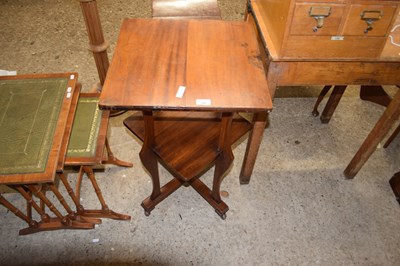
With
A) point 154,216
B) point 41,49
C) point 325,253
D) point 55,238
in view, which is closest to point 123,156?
point 154,216

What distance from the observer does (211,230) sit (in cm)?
184

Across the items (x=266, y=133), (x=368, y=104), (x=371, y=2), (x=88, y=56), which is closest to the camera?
(x=371, y=2)

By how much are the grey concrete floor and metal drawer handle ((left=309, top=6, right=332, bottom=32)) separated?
112cm

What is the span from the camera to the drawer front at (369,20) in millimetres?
1280

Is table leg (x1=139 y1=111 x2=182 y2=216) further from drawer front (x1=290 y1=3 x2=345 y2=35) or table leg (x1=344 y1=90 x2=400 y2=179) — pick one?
table leg (x1=344 y1=90 x2=400 y2=179)

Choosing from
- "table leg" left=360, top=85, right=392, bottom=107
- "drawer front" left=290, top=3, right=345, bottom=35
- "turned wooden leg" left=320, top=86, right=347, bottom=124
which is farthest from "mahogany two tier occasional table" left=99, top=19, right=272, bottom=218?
"table leg" left=360, top=85, right=392, bottom=107

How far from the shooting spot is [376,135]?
5.90ft

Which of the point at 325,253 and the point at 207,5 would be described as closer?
the point at 325,253

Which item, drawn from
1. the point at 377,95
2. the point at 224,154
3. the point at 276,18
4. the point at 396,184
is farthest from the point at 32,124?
the point at 377,95

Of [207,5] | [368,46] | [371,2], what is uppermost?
[371,2]

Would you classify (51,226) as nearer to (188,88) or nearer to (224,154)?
(224,154)

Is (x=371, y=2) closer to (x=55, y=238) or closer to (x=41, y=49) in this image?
(x=55, y=238)

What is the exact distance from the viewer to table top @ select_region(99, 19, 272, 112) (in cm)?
115

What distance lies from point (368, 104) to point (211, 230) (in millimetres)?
1769
